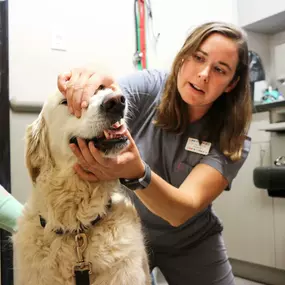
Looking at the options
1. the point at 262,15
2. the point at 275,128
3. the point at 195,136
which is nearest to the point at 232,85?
the point at 195,136

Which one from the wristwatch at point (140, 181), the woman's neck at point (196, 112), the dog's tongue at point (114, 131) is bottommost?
the wristwatch at point (140, 181)

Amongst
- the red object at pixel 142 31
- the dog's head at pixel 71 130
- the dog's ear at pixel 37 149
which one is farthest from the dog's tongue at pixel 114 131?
the red object at pixel 142 31

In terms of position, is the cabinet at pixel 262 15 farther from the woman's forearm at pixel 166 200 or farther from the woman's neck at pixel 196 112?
the woman's forearm at pixel 166 200

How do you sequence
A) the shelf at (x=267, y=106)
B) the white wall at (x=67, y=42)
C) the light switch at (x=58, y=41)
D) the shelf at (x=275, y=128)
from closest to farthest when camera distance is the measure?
the white wall at (x=67, y=42), the light switch at (x=58, y=41), the shelf at (x=275, y=128), the shelf at (x=267, y=106)

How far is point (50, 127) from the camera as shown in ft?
3.87

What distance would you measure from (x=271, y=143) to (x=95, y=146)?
2065 mm

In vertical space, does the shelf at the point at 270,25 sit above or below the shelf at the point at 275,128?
above

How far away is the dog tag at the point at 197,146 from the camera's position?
1.36 meters

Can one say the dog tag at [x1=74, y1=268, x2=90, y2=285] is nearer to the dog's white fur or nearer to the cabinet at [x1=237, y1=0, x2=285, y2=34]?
the dog's white fur

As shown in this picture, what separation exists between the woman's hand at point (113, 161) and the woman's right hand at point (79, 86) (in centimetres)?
10

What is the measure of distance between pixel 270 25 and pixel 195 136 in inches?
98.1

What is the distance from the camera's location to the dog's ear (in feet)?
3.89

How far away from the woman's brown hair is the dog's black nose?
1.48 feet

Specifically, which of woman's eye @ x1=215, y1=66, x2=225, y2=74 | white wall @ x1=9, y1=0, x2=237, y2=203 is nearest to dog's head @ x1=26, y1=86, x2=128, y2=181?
woman's eye @ x1=215, y1=66, x2=225, y2=74
